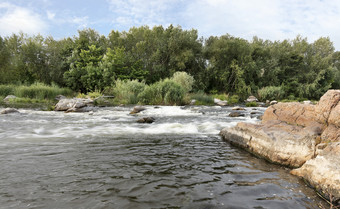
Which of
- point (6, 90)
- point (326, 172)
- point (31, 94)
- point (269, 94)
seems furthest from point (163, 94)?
point (269, 94)

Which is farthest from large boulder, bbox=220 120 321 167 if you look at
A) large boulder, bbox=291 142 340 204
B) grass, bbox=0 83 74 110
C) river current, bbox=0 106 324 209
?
grass, bbox=0 83 74 110

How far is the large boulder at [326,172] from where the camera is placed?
9.81 feet

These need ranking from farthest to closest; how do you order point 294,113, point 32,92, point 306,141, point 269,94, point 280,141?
1. point 269,94
2. point 32,92
3. point 294,113
4. point 280,141
5. point 306,141

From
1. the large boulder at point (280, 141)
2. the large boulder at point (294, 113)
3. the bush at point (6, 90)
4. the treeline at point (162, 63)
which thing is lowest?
the large boulder at point (280, 141)

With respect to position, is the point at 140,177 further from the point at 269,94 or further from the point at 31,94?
the point at 269,94

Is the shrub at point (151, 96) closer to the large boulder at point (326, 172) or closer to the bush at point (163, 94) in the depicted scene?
the bush at point (163, 94)

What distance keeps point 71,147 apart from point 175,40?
1332 inches

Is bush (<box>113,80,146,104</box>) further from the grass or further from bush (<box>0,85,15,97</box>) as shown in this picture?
bush (<box>0,85,15,97</box>)

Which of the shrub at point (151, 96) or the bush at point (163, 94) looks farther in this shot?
the shrub at point (151, 96)

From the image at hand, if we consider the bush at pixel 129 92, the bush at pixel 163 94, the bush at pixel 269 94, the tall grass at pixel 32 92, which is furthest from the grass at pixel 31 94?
the bush at pixel 269 94

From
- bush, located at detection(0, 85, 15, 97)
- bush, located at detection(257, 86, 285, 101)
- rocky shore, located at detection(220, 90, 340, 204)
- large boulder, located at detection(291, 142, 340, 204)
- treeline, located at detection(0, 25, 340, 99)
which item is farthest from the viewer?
bush, located at detection(257, 86, 285, 101)

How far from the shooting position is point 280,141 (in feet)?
15.4

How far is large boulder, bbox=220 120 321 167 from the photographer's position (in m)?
4.31

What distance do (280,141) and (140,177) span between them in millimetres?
3383
